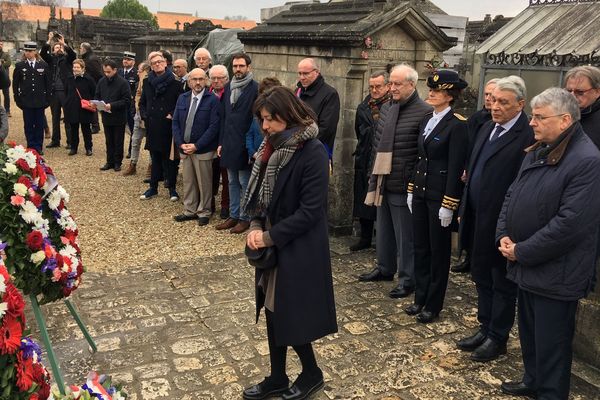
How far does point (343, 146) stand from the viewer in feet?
23.5

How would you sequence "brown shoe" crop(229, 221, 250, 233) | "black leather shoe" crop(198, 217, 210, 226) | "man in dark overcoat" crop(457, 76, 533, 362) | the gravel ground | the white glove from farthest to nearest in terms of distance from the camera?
"black leather shoe" crop(198, 217, 210, 226), "brown shoe" crop(229, 221, 250, 233), the gravel ground, the white glove, "man in dark overcoat" crop(457, 76, 533, 362)

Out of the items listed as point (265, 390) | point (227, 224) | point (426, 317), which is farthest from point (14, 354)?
point (227, 224)

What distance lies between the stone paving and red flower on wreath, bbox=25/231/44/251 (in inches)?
44.2

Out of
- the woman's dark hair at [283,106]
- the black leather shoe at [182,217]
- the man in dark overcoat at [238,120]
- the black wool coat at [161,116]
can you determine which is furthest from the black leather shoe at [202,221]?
the woman's dark hair at [283,106]

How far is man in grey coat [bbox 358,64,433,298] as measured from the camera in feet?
17.0

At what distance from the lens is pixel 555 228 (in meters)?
3.32

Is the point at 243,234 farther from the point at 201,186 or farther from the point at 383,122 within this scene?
the point at 383,122

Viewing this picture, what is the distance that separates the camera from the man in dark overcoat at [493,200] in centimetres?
409

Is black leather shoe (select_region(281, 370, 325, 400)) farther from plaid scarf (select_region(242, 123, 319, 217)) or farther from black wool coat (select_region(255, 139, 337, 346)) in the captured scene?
plaid scarf (select_region(242, 123, 319, 217))

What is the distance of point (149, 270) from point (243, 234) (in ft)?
5.32

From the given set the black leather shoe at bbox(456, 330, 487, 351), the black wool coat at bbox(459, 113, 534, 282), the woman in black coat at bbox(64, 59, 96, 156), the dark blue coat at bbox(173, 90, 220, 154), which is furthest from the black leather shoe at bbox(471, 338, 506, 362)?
the woman in black coat at bbox(64, 59, 96, 156)

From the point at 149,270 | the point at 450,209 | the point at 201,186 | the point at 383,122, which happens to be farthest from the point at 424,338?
the point at 201,186

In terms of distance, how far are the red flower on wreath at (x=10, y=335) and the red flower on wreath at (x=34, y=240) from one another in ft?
4.17

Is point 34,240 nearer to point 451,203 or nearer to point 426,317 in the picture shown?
point 451,203
